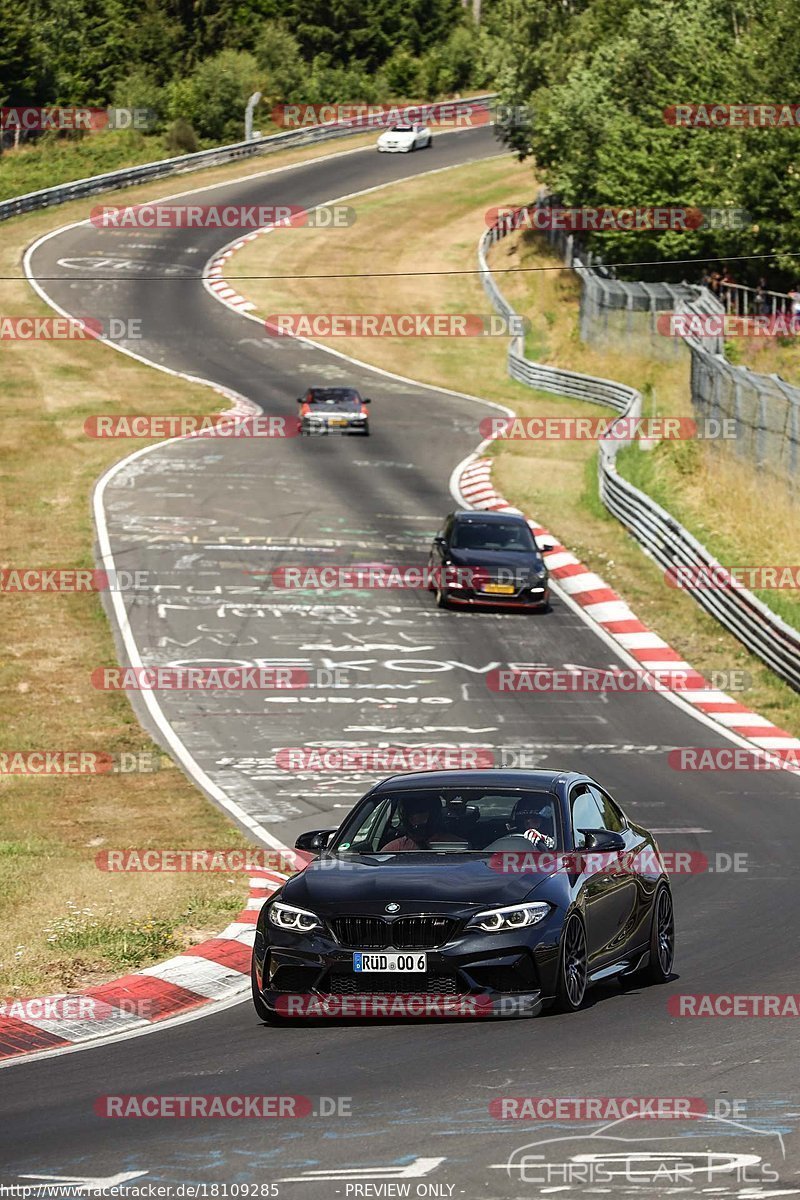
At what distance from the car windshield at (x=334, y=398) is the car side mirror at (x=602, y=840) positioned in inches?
1465

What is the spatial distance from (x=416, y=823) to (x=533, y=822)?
2.39 ft

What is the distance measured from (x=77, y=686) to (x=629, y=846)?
1592 cm

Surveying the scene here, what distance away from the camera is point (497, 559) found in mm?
32031

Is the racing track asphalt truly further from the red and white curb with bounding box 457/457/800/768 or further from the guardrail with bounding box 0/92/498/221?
the guardrail with bounding box 0/92/498/221

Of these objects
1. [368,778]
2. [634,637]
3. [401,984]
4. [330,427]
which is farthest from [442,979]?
[330,427]

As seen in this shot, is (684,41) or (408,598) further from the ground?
(684,41)

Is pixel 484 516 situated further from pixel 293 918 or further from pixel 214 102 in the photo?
pixel 214 102

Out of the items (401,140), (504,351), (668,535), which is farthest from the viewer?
(401,140)

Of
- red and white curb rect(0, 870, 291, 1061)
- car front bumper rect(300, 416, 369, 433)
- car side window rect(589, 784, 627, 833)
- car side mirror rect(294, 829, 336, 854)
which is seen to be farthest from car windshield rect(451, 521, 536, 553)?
car side mirror rect(294, 829, 336, 854)

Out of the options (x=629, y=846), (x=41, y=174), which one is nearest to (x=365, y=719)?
(x=629, y=846)

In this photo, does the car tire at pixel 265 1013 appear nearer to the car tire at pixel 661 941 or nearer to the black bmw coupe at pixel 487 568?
the car tire at pixel 661 941

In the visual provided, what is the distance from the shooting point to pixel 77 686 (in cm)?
2692

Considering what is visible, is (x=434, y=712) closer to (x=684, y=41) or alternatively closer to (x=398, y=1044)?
(x=398, y=1044)

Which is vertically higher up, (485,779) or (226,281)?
(485,779)
